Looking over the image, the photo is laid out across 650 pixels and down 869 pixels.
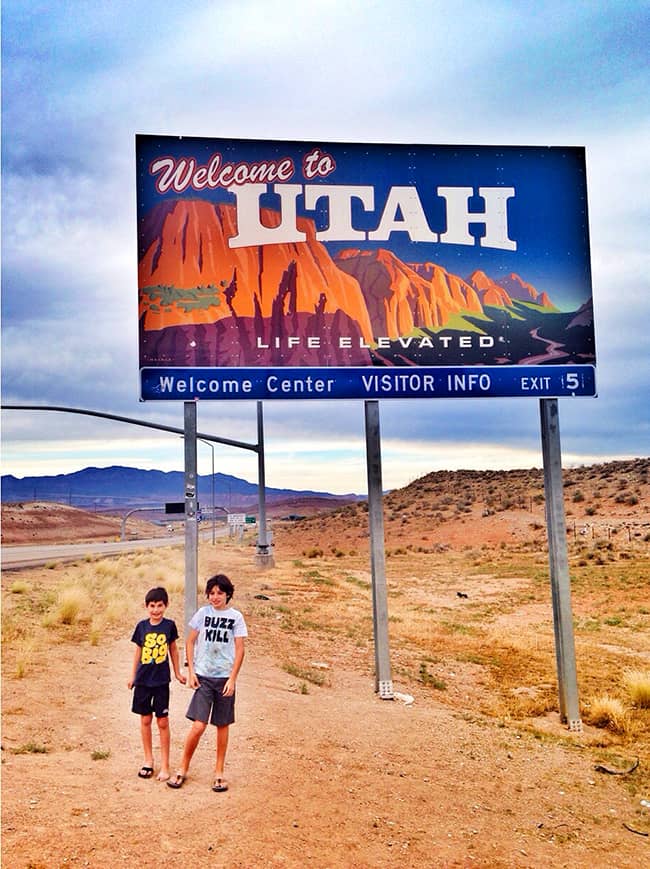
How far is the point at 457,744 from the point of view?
9211 mm

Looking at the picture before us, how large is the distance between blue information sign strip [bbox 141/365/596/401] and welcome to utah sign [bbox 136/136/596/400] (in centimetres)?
2

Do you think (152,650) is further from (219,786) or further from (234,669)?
(219,786)

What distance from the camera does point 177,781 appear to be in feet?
22.2

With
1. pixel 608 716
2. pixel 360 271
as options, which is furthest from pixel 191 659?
pixel 608 716

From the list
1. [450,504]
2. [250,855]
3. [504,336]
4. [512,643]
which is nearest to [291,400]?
[504,336]

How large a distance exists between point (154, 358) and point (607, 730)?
764 cm

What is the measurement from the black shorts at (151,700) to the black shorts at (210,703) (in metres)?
0.25

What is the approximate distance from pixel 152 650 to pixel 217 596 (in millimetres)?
702

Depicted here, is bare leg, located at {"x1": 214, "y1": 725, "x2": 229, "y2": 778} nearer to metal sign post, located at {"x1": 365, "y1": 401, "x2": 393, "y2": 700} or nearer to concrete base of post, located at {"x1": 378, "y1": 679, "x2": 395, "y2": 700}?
metal sign post, located at {"x1": 365, "y1": 401, "x2": 393, "y2": 700}

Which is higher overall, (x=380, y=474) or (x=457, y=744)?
(x=380, y=474)

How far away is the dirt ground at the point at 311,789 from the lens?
19.5 ft

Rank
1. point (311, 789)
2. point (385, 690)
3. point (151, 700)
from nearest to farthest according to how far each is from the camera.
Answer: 1. point (151, 700)
2. point (311, 789)
3. point (385, 690)

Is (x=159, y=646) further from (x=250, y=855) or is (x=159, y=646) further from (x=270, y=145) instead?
(x=270, y=145)

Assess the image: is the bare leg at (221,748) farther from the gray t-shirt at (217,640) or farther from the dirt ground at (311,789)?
the gray t-shirt at (217,640)
